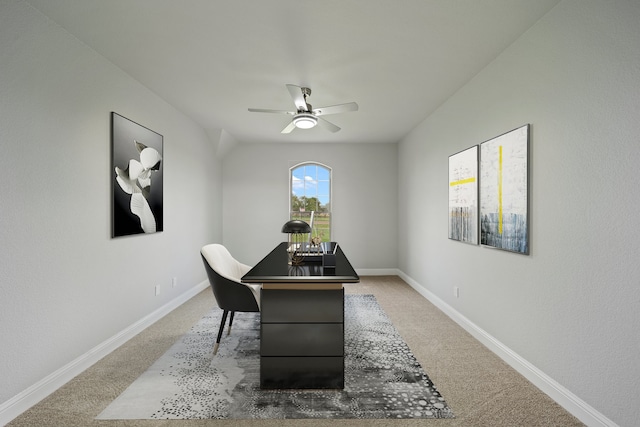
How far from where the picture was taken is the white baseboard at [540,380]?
178 cm

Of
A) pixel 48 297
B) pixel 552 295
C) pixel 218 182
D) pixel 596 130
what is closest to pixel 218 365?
pixel 48 297

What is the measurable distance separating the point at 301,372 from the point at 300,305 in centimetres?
47

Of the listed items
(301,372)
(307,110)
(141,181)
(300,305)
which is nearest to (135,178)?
(141,181)

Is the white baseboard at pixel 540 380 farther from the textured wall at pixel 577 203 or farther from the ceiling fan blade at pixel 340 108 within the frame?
the ceiling fan blade at pixel 340 108

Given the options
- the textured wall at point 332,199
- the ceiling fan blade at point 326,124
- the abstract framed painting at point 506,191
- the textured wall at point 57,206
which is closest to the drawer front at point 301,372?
the textured wall at point 57,206

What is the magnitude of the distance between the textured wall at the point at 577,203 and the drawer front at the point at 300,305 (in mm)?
1454

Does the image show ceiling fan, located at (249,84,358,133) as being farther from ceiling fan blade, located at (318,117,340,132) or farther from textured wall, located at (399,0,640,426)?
textured wall, located at (399,0,640,426)

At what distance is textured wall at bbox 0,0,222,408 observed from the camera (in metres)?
1.92

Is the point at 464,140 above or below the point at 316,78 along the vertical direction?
below

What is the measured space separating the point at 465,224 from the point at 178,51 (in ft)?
10.5

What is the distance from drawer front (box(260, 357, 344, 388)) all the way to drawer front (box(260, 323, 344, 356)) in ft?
0.17

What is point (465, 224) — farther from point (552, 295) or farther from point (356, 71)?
point (356, 71)

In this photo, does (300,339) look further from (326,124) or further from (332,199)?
(332,199)

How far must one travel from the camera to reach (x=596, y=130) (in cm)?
178
